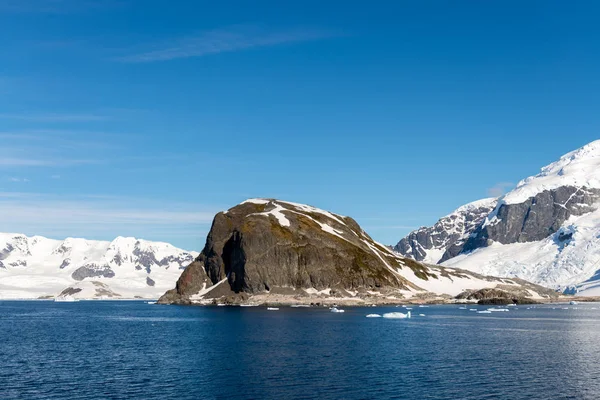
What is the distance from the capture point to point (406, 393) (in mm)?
70125

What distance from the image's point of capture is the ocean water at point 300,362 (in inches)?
2810

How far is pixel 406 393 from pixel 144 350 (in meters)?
52.0

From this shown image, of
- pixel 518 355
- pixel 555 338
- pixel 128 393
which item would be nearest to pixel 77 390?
pixel 128 393

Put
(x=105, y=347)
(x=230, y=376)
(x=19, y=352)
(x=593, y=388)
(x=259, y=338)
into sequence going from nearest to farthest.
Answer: (x=593, y=388), (x=230, y=376), (x=19, y=352), (x=105, y=347), (x=259, y=338)

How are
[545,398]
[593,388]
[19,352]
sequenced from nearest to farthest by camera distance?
[545,398]
[593,388]
[19,352]

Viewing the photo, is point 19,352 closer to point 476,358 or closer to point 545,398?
point 476,358

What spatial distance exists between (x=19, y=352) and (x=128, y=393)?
43592mm

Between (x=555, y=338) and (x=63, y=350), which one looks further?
(x=555, y=338)

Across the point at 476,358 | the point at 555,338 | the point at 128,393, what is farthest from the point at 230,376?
the point at 555,338

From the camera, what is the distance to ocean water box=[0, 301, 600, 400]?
71.4 metres

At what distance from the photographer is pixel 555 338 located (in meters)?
128

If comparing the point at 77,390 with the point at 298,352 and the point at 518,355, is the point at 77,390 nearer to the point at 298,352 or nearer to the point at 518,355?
the point at 298,352

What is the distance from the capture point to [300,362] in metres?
91.1

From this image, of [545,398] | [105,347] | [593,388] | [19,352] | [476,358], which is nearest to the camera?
[545,398]
